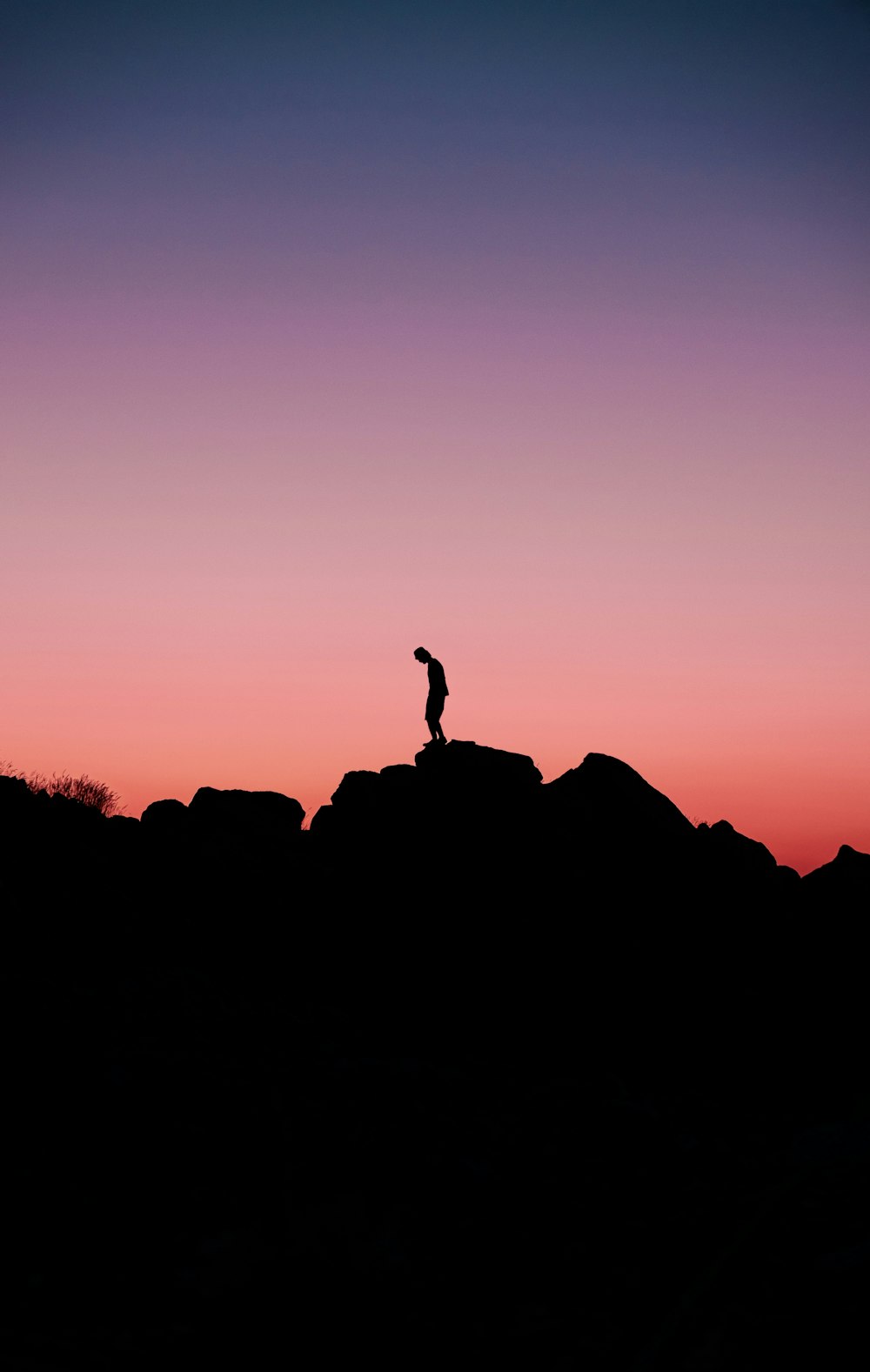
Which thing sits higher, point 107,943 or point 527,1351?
point 107,943

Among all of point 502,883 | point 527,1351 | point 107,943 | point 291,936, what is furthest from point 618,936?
point 527,1351

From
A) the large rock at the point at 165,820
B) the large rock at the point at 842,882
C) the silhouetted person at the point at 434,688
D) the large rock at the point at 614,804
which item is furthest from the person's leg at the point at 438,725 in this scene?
the large rock at the point at 842,882

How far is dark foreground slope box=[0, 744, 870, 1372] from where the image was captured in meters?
11.5

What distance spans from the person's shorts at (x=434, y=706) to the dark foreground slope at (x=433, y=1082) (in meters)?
1.47

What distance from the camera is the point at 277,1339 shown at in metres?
11.2

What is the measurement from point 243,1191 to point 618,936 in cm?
1355

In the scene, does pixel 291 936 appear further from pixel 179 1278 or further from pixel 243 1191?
pixel 179 1278

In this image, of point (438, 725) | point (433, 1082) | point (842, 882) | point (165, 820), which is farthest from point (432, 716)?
point (842, 882)

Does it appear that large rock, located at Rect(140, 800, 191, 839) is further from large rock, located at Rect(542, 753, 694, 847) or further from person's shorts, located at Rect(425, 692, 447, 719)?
large rock, located at Rect(542, 753, 694, 847)

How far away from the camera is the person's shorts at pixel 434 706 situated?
24656 mm

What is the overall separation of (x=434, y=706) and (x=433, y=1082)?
9.42 m

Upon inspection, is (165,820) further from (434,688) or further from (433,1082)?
(433,1082)

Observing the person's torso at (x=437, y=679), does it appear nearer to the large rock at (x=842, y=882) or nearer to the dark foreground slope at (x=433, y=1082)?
the dark foreground slope at (x=433, y=1082)

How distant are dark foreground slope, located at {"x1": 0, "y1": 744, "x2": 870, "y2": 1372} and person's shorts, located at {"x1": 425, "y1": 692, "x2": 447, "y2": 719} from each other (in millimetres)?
1468
